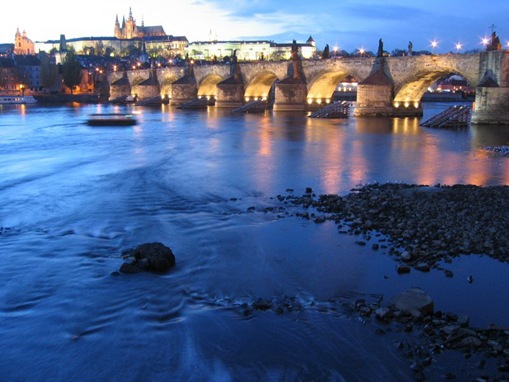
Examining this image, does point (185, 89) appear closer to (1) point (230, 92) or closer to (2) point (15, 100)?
(1) point (230, 92)

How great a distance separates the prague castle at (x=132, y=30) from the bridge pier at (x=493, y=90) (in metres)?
134

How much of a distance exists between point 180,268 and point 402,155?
1281cm

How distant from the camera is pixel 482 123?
93.5ft

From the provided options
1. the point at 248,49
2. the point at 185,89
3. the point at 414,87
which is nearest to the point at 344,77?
the point at 414,87

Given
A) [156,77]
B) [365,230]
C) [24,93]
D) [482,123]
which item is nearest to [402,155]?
[365,230]

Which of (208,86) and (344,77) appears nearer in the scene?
(344,77)

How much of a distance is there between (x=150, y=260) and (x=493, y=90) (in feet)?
79.3

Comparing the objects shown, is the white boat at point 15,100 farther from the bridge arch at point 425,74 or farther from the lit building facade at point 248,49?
the lit building facade at point 248,49

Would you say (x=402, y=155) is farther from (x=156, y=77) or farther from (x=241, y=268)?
(x=156, y=77)

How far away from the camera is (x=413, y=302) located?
6.01 meters

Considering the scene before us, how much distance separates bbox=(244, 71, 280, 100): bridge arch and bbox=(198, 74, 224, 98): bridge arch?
18.5 feet

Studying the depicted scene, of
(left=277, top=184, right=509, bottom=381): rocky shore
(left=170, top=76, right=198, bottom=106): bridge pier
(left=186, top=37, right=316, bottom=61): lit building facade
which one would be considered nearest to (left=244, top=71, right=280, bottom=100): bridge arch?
(left=170, top=76, right=198, bottom=106): bridge pier

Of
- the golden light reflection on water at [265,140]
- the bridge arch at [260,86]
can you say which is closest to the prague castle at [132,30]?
the bridge arch at [260,86]

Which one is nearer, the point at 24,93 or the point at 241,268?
the point at 241,268
